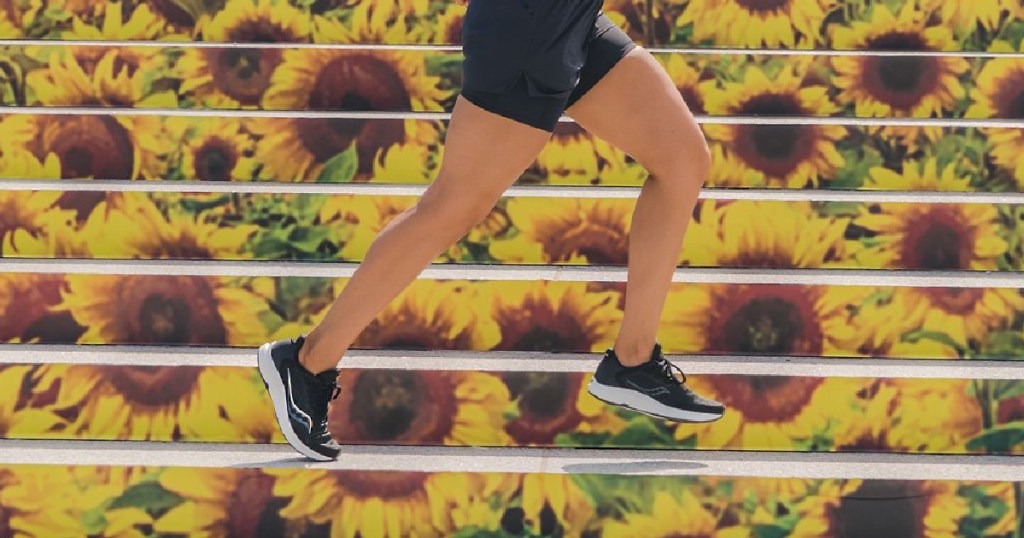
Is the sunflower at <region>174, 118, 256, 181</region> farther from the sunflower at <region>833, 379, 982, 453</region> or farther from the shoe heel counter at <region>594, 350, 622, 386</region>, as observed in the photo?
the sunflower at <region>833, 379, 982, 453</region>

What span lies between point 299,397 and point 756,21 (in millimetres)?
1826

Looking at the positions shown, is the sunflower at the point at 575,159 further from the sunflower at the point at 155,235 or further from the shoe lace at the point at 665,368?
the shoe lace at the point at 665,368

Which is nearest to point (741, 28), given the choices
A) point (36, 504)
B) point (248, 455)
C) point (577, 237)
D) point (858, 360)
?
point (577, 237)

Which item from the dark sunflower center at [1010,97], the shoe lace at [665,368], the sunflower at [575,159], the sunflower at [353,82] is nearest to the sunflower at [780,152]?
the sunflower at [575,159]

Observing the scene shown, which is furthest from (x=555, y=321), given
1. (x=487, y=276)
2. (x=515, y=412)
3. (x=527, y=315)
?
(x=515, y=412)

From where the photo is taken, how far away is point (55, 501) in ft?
8.29

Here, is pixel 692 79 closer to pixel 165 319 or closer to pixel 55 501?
pixel 165 319

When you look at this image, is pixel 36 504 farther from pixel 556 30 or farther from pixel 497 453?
pixel 556 30

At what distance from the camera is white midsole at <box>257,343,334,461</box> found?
257 cm

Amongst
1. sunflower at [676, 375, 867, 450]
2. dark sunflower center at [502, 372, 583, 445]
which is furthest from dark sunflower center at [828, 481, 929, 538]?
dark sunflower center at [502, 372, 583, 445]

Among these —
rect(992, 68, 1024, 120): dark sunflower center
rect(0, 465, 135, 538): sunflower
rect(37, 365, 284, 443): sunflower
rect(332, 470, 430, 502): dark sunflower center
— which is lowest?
rect(0, 465, 135, 538): sunflower

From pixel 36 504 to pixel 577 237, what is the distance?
1198 mm

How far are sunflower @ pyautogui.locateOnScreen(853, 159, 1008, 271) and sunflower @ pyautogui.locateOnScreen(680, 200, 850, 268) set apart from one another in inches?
2.4

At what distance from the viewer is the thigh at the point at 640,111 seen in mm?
2555
